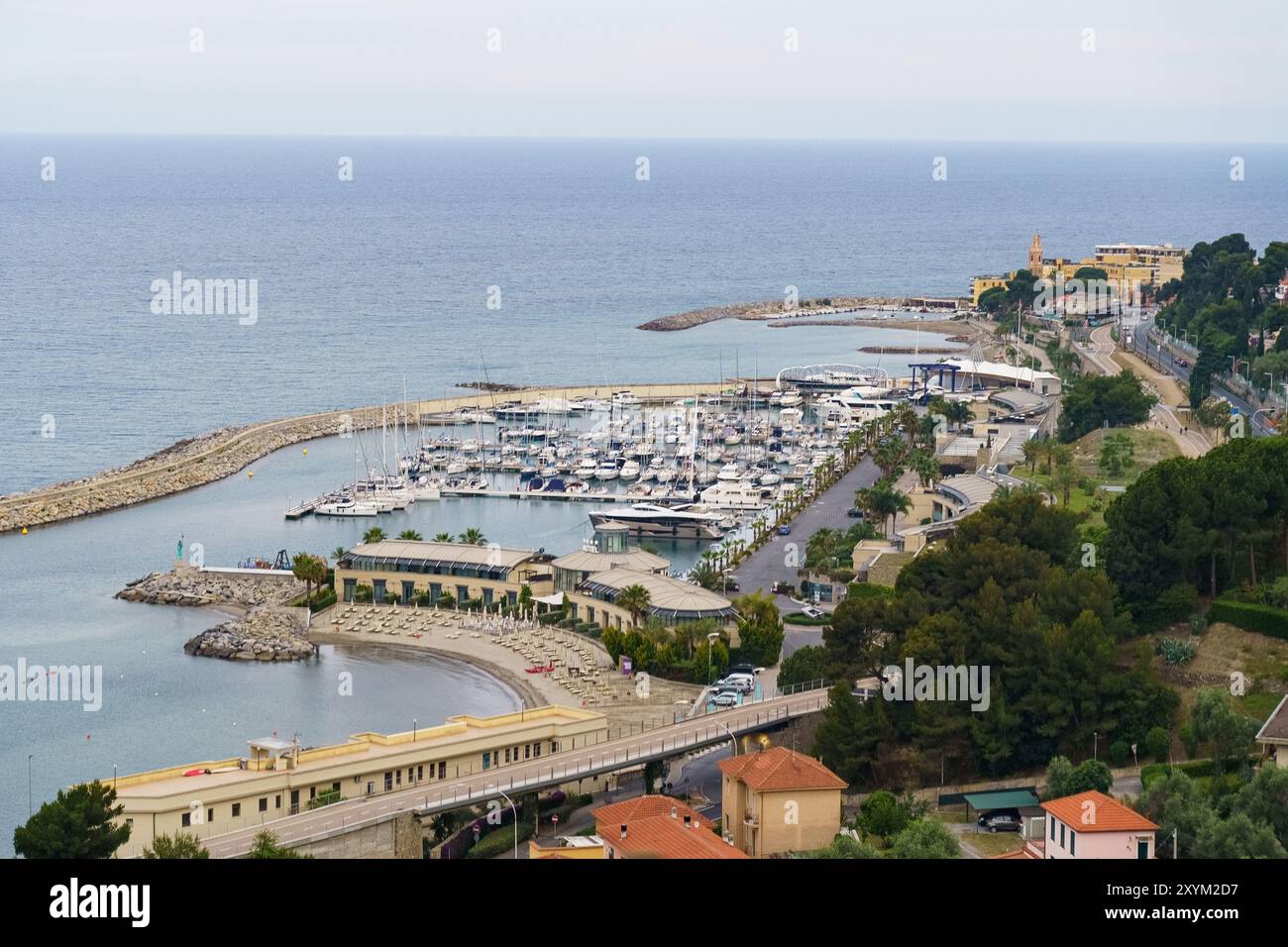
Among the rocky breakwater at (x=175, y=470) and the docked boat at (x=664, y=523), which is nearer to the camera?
the docked boat at (x=664, y=523)

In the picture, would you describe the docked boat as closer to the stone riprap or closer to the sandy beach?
the stone riprap

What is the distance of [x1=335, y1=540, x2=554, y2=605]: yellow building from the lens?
134 feet

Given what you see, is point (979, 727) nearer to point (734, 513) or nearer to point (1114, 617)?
point (1114, 617)

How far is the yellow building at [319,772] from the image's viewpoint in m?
23.3

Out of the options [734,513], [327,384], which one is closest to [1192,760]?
[734,513]

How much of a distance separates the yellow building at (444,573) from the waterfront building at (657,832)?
58.0ft

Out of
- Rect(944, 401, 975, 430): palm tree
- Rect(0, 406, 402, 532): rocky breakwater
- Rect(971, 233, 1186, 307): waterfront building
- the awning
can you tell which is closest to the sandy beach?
the awning

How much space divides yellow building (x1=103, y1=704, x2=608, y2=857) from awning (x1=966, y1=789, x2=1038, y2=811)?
5.76 metres

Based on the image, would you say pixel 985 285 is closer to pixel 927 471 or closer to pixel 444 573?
pixel 927 471

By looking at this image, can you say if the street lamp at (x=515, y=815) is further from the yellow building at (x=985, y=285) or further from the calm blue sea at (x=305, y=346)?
the yellow building at (x=985, y=285)

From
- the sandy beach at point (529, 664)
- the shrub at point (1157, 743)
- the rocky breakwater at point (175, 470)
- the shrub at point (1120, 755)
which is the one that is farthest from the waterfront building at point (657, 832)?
the rocky breakwater at point (175, 470)

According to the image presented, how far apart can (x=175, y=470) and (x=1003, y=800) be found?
3690 centimetres

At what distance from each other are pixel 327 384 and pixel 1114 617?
52.8 m
